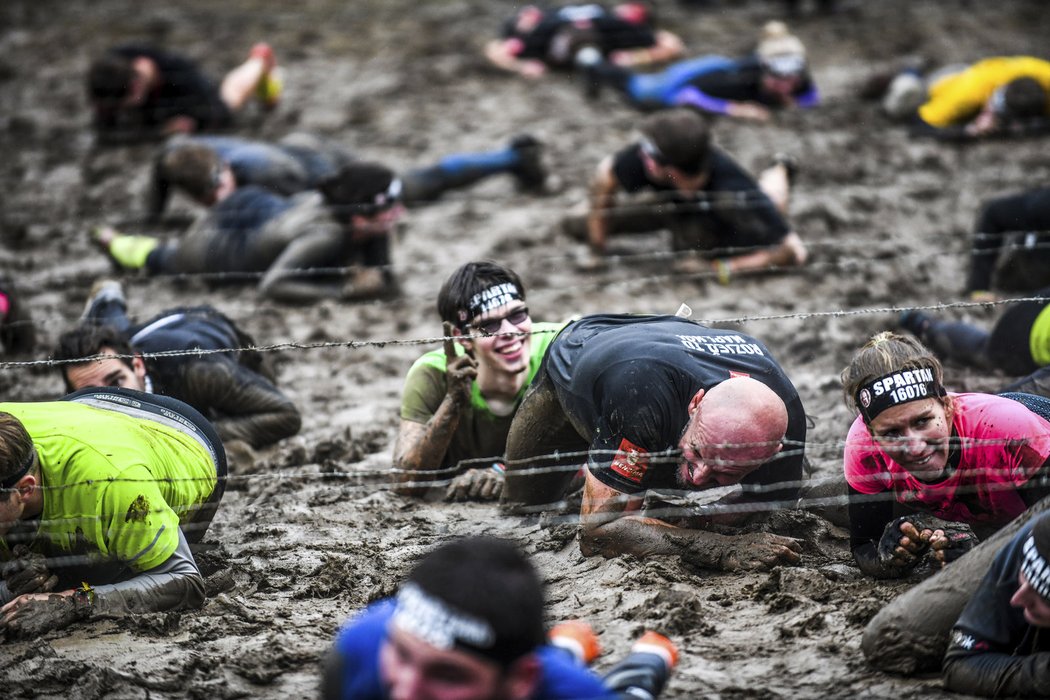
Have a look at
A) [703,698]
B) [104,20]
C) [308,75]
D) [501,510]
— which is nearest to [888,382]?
[703,698]

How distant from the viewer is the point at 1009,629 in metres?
3.19

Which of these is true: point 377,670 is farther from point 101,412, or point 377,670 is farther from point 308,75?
point 308,75

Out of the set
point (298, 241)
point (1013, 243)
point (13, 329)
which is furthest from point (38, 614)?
point (1013, 243)

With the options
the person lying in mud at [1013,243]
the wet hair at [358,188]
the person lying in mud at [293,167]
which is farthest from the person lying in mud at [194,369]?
the person lying in mud at [1013,243]

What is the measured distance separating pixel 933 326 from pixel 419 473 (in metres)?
2.75

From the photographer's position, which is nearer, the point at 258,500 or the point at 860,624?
the point at 860,624

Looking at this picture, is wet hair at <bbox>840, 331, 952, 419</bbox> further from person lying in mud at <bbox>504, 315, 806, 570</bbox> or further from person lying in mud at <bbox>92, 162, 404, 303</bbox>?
person lying in mud at <bbox>92, 162, 404, 303</bbox>

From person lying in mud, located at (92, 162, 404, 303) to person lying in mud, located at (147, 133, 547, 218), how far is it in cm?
28

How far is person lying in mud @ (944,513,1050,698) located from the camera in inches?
120

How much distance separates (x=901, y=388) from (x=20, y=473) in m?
2.75

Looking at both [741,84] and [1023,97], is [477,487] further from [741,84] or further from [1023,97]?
[1023,97]

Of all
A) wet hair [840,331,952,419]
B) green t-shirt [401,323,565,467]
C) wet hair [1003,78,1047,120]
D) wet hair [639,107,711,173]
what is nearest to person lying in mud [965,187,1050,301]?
wet hair [639,107,711,173]

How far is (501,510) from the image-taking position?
15.7ft

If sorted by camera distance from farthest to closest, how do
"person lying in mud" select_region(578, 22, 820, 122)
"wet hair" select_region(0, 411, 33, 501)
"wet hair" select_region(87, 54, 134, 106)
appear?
"person lying in mud" select_region(578, 22, 820, 122), "wet hair" select_region(87, 54, 134, 106), "wet hair" select_region(0, 411, 33, 501)
